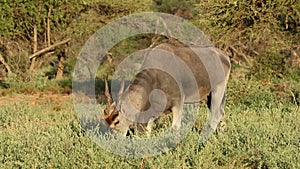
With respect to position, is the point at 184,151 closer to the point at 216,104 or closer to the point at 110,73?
the point at 216,104

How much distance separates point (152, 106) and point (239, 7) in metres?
6.89

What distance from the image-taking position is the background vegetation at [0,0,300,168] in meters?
6.48

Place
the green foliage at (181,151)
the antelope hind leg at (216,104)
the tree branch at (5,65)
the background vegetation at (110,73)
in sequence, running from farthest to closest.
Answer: the tree branch at (5,65) < the antelope hind leg at (216,104) < the background vegetation at (110,73) < the green foliage at (181,151)

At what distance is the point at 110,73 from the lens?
25.2m

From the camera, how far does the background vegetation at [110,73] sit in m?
6.48

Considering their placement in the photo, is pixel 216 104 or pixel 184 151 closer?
pixel 184 151

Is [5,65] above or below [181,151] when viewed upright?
below

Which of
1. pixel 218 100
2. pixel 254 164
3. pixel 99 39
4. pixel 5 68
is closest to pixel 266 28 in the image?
pixel 218 100

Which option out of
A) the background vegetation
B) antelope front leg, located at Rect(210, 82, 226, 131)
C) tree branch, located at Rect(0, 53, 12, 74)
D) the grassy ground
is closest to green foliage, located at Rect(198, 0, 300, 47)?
the background vegetation

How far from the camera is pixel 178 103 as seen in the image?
7793 millimetres

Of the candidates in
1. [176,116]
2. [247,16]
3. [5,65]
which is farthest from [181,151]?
[5,65]

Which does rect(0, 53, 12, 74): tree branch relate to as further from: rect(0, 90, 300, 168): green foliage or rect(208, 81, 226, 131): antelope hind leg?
rect(208, 81, 226, 131): antelope hind leg

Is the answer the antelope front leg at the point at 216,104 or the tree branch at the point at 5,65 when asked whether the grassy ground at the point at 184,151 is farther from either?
the tree branch at the point at 5,65

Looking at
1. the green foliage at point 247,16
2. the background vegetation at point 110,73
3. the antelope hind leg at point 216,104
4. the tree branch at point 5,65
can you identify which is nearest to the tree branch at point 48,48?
the background vegetation at point 110,73
